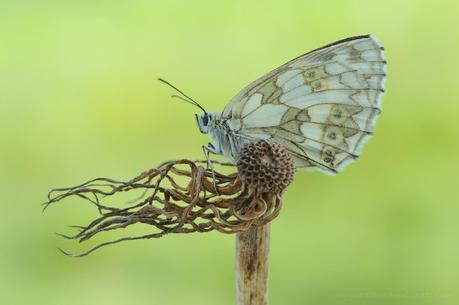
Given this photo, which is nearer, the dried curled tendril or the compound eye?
the dried curled tendril

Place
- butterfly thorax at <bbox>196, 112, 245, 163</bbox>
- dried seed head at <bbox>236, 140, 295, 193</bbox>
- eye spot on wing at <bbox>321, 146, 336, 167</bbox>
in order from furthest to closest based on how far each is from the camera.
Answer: eye spot on wing at <bbox>321, 146, 336, 167</bbox> < butterfly thorax at <bbox>196, 112, 245, 163</bbox> < dried seed head at <bbox>236, 140, 295, 193</bbox>

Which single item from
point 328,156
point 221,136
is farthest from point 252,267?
point 328,156

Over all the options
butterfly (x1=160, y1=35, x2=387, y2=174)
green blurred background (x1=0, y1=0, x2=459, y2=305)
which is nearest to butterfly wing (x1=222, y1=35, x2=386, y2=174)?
butterfly (x1=160, y1=35, x2=387, y2=174)

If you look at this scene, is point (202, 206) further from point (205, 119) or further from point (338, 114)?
point (338, 114)

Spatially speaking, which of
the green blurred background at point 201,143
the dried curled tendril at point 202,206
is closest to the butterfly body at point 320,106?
the dried curled tendril at point 202,206

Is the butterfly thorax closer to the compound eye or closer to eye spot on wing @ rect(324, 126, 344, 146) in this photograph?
the compound eye

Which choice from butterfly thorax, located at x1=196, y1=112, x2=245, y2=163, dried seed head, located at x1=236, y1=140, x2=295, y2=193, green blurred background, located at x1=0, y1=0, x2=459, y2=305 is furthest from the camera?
green blurred background, located at x1=0, y1=0, x2=459, y2=305

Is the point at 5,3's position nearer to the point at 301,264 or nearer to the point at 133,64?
the point at 133,64
